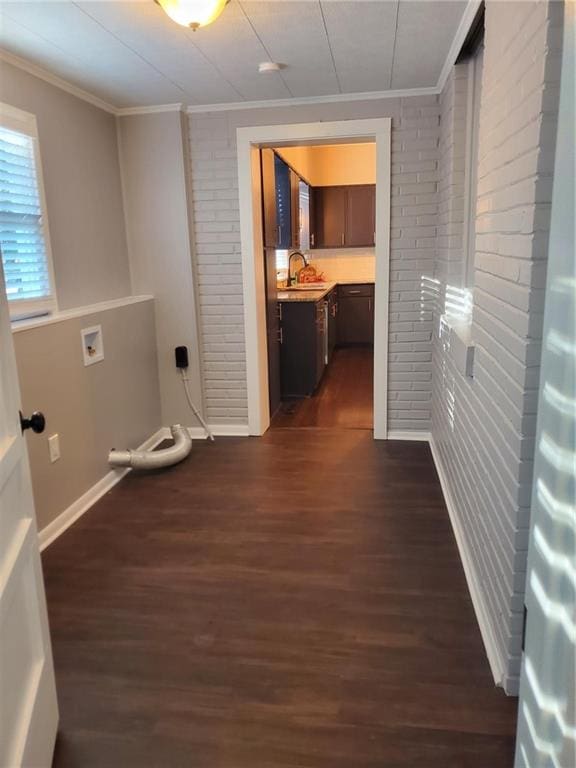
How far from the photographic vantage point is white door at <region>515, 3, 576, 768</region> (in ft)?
2.29

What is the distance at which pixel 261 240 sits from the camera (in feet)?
13.6

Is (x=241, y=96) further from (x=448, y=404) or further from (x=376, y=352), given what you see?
(x=448, y=404)

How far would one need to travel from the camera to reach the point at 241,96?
3518mm

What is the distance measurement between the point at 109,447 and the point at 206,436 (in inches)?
36.3

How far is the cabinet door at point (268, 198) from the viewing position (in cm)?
417

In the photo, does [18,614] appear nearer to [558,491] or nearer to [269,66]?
[558,491]

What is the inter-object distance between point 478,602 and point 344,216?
627 centimetres

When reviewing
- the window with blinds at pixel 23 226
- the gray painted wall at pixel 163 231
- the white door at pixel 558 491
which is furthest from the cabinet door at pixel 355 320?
the white door at pixel 558 491

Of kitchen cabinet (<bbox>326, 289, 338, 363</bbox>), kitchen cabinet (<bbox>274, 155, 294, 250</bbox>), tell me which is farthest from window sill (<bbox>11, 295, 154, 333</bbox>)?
kitchen cabinet (<bbox>326, 289, 338, 363</bbox>)

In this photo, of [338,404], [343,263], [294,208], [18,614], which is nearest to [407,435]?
[338,404]

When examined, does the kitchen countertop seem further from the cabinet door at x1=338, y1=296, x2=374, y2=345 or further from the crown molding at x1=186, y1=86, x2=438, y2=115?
the crown molding at x1=186, y1=86, x2=438, y2=115

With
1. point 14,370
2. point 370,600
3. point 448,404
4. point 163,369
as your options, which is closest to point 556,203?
point 14,370

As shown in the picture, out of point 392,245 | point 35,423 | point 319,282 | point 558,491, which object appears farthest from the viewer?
point 319,282

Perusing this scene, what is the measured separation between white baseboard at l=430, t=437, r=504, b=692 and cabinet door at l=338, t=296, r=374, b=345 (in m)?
4.62
